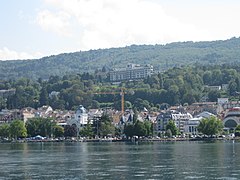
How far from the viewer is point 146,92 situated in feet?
486

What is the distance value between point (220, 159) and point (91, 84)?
123m

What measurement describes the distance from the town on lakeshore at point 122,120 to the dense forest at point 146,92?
12.4 inches

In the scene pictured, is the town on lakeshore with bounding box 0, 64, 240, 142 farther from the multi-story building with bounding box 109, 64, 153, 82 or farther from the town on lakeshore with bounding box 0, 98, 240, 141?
the multi-story building with bounding box 109, 64, 153, 82

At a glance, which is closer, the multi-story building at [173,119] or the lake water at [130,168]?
the lake water at [130,168]

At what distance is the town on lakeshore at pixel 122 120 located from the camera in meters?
99.4

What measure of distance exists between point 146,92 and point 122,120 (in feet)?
92.5

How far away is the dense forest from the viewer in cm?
14450

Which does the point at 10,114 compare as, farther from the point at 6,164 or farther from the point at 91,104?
the point at 6,164

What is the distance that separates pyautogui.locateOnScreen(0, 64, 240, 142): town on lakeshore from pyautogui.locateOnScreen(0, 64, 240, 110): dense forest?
316 mm

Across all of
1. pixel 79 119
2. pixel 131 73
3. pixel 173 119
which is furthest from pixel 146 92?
pixel 131 73

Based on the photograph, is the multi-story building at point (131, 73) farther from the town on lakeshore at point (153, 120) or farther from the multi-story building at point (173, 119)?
the multi-story building at point (173, 119)

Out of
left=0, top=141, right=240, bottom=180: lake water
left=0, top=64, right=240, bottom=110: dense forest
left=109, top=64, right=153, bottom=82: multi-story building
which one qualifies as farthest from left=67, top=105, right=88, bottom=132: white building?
left=0, top=141, right=240, bottom=180: lake water

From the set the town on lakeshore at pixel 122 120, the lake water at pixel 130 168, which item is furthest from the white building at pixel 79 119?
the lake water at pixel 130 168

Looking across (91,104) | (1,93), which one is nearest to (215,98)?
(91,104)
